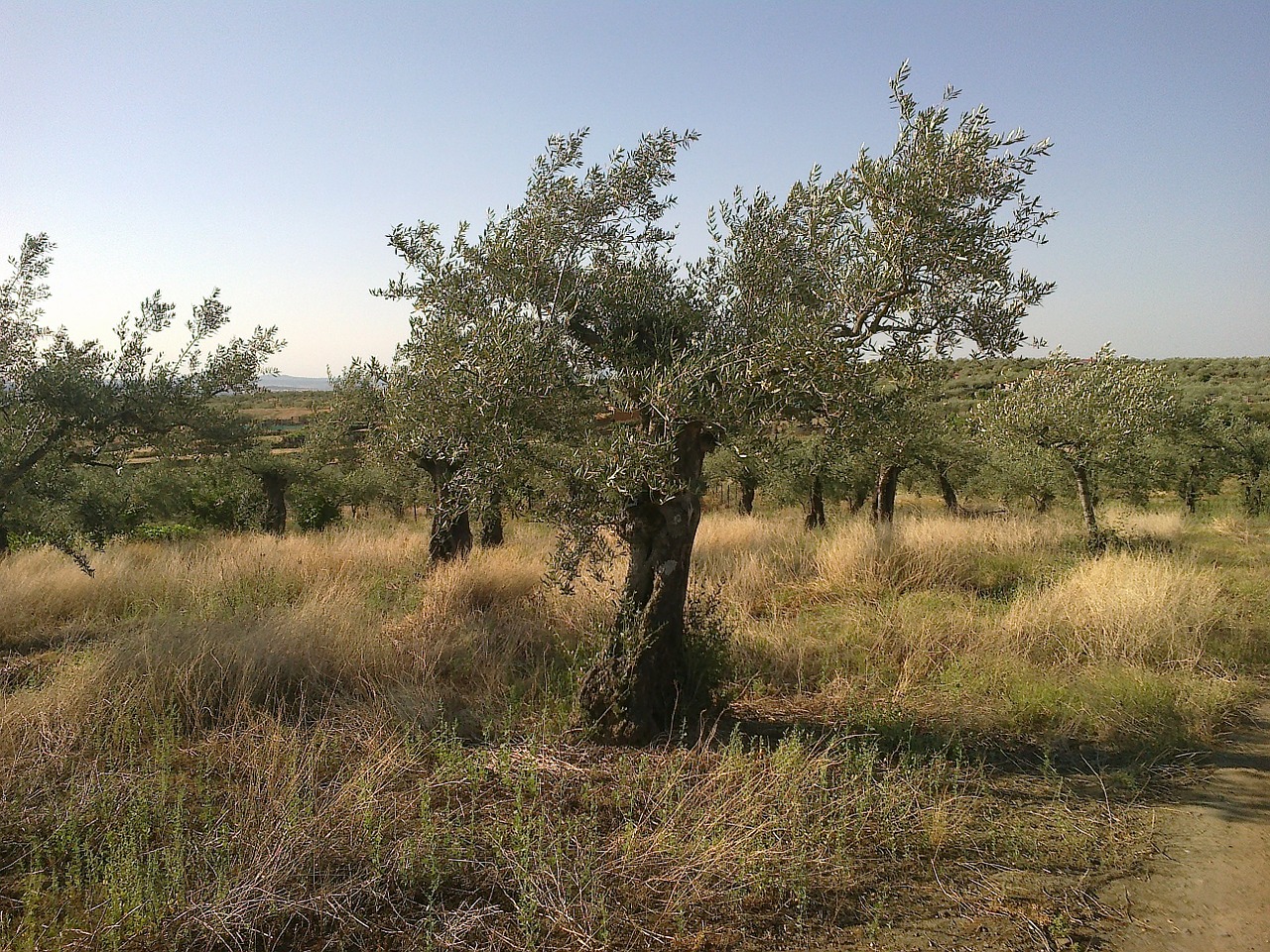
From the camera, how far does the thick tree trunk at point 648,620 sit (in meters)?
5.76

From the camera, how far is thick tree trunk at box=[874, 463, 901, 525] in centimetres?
1644

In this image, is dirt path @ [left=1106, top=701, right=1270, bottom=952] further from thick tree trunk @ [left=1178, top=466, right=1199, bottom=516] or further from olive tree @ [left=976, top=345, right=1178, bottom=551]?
thick tree trunk @ [left=1178, top=466, right=1199, bottom=516]

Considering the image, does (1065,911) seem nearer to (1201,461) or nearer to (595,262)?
(595,262)

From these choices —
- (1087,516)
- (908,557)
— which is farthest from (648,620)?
(1087,516)

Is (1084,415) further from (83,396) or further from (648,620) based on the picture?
(83,396)

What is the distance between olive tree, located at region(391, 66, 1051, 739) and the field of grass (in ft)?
2.79

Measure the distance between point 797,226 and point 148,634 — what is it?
6987 millimetres

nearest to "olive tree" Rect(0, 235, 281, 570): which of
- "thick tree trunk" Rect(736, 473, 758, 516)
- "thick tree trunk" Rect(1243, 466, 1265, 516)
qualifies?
"thick tree trunk" Rect(736, 473, 758, 516)

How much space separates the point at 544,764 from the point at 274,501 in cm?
1682

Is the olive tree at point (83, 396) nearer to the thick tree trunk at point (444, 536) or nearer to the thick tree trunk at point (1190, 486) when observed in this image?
the thick tree trunk at point (444, 536)

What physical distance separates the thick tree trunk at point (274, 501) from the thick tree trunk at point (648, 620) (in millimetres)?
15714

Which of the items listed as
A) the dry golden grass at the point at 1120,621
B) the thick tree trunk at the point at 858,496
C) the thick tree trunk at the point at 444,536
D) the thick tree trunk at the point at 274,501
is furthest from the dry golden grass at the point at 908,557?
the thick tree trunk at the point at 274,501

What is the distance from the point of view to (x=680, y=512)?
5.79m

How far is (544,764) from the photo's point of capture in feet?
17.5
